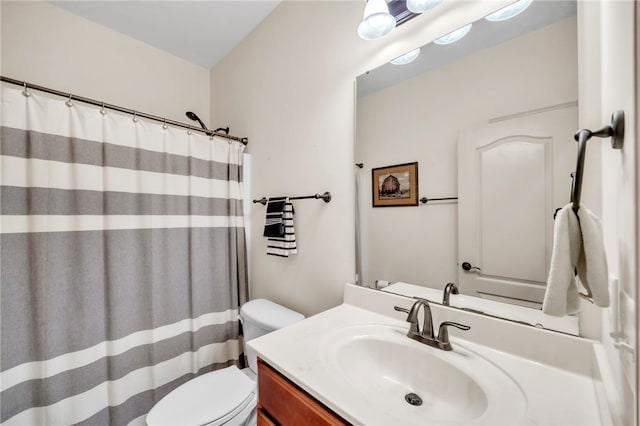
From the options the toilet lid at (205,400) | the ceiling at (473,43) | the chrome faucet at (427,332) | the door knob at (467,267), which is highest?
the ceiling at (473,43)

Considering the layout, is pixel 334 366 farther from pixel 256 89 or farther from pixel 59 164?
pixel 256 89

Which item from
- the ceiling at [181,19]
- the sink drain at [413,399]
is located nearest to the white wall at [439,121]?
the sink drain at [413,399]

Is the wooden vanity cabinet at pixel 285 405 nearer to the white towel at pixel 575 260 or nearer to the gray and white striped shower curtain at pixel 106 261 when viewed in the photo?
the white towel at pixel 575 260

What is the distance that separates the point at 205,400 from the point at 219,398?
0.06m

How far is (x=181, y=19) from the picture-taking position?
1.68 m

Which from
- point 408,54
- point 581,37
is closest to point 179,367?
point 408,54

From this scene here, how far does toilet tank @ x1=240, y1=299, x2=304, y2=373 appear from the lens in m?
1.26

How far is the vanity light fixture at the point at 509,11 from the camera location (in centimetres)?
79

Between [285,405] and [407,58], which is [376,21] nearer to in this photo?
[407,58]

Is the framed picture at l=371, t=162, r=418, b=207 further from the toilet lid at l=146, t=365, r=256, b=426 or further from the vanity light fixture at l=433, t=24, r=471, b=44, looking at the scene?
the toilet lid at l=146, t=365, r=256, b=426

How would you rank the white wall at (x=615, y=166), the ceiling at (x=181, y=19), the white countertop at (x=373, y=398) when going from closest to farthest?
→ the white wall at (x=615, y=166) → the white countertop at (x=373, y=398) → the ceiling at (x=181, y=19)

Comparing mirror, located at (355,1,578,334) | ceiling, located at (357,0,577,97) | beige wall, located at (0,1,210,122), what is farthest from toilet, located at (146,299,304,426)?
beige wall, located at (0,1,210,122)

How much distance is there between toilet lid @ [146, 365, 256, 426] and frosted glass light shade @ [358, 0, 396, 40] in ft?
5.32

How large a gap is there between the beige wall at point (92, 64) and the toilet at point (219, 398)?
1813 mm
